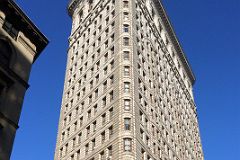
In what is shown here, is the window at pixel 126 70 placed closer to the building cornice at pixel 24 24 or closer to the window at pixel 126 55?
the window at pixel 126 55

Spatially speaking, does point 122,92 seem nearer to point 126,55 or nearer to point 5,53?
point 126,55

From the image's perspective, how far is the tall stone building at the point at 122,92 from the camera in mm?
47719

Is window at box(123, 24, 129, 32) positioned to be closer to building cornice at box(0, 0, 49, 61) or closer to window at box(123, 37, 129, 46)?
window at box(123, 37, 129, 46)

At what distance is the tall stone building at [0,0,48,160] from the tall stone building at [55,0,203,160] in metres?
18.6

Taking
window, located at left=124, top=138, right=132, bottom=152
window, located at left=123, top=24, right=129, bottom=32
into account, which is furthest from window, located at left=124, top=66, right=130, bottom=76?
window, located at left=124, top=138, right=132, bottom=152

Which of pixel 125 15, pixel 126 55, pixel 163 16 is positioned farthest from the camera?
pixel 163 16

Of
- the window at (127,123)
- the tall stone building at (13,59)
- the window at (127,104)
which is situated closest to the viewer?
the tall stone building at (13,59)

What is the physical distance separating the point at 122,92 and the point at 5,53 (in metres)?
23.9

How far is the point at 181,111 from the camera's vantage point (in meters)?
77.2

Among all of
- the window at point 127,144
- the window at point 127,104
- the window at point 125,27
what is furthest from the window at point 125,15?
the window at point 127,144

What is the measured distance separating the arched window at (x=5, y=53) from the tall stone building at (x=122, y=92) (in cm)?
2053

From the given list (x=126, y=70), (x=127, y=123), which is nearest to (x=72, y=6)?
(x=126, y=70)

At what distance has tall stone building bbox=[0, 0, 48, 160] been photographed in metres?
24.9

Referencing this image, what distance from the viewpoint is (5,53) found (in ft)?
91.9
